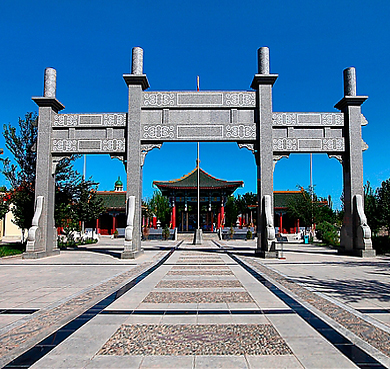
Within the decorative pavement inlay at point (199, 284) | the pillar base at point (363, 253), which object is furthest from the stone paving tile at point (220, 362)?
the pillar base at point (363, 253)

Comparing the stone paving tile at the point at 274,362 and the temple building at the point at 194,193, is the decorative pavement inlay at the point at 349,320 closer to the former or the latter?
the stone paving tile at the point at 274,362

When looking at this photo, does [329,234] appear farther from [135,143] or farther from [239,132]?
[135,143]

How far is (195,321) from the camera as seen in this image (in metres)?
4.34

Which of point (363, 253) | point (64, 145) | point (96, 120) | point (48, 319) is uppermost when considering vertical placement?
point (96, 120)

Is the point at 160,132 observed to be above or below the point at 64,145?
above

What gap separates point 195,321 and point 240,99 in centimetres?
1049

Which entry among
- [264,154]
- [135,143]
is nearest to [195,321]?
[264,154]

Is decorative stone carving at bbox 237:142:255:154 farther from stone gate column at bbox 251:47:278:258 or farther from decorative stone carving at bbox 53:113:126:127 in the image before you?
decorative stone carving at bbox 53:113:126:127

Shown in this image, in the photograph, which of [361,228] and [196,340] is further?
[361,228]

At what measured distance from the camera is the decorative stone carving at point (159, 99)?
44.7ft

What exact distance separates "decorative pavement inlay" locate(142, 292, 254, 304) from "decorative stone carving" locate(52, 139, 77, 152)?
29.1 ft

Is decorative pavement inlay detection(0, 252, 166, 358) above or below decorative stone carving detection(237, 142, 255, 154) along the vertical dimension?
below

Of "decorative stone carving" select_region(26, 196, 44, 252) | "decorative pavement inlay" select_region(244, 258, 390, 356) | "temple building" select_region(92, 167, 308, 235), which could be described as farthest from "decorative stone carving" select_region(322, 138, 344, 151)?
"temple building" select_region(92, 167, 308, 235)

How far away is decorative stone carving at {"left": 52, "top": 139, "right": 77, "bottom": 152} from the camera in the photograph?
13.5 metres
